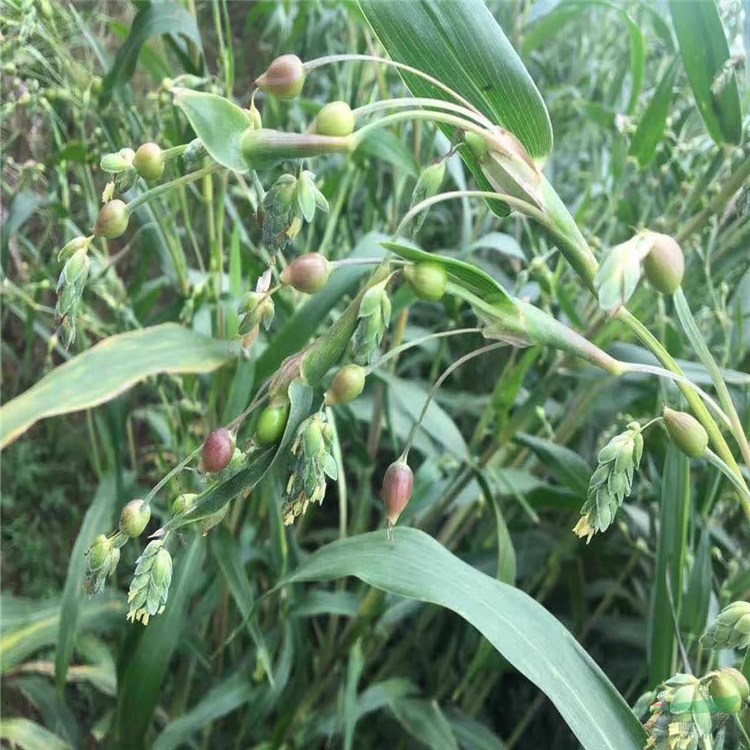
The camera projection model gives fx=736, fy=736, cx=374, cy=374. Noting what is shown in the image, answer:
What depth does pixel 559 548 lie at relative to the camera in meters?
→ 0.65

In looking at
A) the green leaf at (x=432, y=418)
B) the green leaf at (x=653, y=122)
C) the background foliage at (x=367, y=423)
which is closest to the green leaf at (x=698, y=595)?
the background foliage at (x=367, y=423)

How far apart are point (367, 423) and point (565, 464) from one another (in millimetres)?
299

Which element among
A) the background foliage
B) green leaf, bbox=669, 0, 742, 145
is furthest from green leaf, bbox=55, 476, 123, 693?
green leaf, bbox=669, 0, 742, 145

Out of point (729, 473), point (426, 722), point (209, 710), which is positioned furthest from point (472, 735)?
point (729, 473)

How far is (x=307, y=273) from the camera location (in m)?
0.23

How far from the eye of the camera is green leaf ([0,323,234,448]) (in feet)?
1.49

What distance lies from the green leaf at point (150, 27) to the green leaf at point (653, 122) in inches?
13.8

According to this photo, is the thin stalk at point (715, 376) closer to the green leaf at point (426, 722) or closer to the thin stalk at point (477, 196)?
the thin stalk at point (477, 196)

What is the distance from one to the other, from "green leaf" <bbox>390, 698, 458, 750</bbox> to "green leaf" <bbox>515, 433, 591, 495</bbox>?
233mm

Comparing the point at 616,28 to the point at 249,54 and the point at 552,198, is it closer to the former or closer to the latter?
the point at 249,54

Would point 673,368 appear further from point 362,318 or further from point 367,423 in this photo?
point 367,423

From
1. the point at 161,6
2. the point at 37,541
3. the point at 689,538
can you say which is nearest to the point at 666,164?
the point at 689,538

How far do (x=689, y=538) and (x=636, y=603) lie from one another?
0.53 ft

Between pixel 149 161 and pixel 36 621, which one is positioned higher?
pixel 149 161
